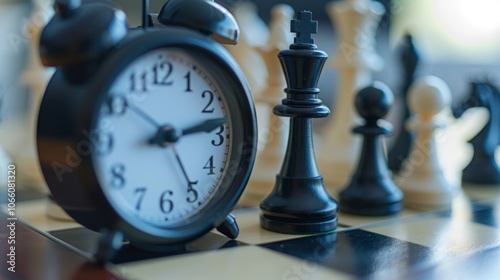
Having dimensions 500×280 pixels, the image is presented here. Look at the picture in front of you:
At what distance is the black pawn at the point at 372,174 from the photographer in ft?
3.78

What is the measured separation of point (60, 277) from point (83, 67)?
0.91 feet

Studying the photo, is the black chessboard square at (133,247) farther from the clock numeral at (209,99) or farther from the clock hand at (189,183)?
the clock numeral at (209,99)

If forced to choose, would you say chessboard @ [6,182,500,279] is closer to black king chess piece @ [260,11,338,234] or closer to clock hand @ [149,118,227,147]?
black king chess piece @ [260,11,338,234]

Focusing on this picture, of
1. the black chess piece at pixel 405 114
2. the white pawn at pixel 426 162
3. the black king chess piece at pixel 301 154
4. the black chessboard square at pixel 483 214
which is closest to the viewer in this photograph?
the black king chess piece at pixel 301 154

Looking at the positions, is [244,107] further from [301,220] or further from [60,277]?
[60,277]

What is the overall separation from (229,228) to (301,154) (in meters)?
0.19

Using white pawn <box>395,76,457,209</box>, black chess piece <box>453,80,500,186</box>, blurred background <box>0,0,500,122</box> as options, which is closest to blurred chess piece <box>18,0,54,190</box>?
white pawn <box>395,76,457,209</box>

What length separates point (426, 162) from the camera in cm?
132

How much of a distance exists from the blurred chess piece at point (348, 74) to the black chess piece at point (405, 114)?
86 millimetres

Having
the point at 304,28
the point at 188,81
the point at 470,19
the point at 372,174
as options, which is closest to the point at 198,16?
the point at 188,81

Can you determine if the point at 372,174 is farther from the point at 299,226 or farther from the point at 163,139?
the point at 163,139

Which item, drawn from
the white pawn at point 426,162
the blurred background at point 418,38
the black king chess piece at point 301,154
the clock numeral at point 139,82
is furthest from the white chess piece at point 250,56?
the clock numeral at point 139,82

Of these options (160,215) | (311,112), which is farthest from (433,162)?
(160,215)

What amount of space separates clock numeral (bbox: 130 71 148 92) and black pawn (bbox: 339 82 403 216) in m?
0.52
